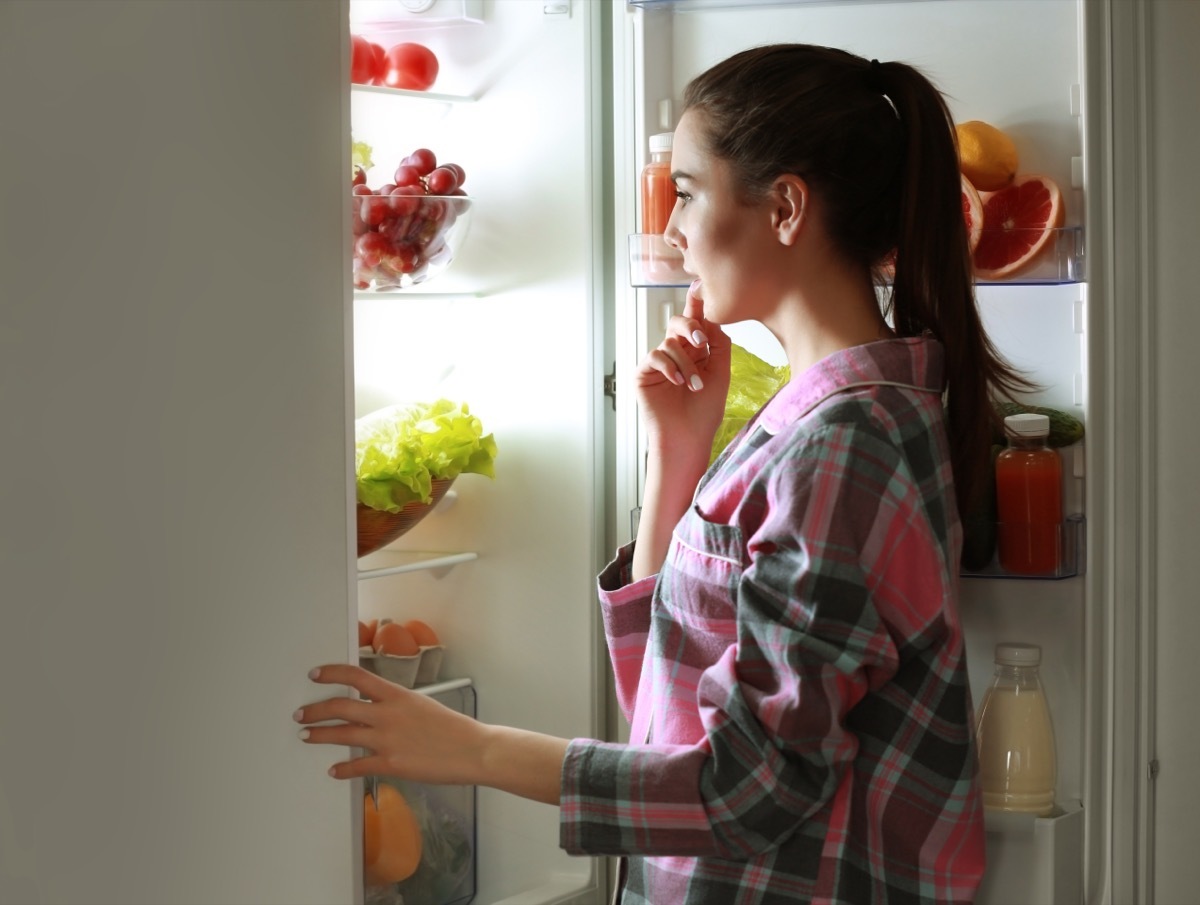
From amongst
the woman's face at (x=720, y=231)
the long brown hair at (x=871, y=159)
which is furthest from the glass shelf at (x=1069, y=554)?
the woman's face at (x=720, y=231)

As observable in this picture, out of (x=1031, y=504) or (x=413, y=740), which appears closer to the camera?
(x=413, y=740)

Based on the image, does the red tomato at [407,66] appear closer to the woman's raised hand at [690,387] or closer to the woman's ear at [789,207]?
→ the woman's raised hand at [690,387]

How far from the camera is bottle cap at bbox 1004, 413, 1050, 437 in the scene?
1306mm

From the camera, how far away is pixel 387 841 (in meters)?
1.52

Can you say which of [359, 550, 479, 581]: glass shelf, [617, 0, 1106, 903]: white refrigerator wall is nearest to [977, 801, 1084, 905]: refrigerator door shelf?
[617, 0, 1106, 903]: white refrigerator wall

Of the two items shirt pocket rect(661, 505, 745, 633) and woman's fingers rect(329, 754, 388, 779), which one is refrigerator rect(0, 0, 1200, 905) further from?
shirt pocket rect(661, 505, 745, 633)

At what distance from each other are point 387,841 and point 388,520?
386 millimetres

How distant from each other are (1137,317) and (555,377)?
683 millimetres

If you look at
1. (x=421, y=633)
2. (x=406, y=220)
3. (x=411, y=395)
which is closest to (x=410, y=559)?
(x=421, y=633)

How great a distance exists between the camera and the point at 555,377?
161cm

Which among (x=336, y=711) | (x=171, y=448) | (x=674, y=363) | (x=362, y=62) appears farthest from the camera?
(x=362, y=62)

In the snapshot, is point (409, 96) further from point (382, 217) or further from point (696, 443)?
point (696, 443)

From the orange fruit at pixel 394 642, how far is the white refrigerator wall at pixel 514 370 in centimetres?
10

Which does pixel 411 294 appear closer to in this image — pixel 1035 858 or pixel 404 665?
pixel 404 665
